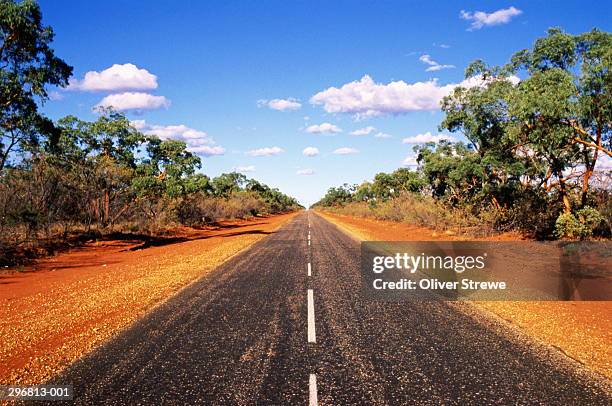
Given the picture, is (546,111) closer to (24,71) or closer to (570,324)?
(570,324)

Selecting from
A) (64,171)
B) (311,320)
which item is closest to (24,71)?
(64,171)

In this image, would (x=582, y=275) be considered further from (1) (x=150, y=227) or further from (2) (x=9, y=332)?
(1) (x=150, y=227)

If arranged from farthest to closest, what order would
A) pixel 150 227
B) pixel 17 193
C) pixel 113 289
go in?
1. pixel 150 227
2. pixel 17 193
3. pixel 113 289

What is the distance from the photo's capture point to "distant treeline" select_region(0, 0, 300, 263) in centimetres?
1395

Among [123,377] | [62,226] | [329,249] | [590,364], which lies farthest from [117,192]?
[590,364]

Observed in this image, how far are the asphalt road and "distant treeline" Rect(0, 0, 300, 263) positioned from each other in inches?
478

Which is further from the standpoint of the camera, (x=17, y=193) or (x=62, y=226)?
(x=62, y=226)

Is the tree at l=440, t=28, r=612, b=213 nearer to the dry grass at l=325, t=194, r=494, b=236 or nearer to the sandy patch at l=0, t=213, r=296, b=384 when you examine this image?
the dry grass at l=325, t=194, r=494, b=236

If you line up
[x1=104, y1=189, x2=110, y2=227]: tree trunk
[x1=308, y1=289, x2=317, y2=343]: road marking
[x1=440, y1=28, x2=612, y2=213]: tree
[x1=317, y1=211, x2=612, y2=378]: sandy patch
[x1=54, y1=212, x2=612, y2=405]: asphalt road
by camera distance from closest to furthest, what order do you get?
1. [x1=54, y1=212, x2=612, y2=405]: asphalt road
2. [x1=317, y1=211, x2=612, y2=378]: sandy patch
3. [x1=308, y1=289, x2=317, y2=343]: road marking
4. [x1=440, y1=28, x2=612, y2=213]: tree
5. [x1=104, y1=189, x2=110, y2=227]: tree trunk

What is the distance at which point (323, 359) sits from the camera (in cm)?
506

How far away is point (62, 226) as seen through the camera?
21.6m

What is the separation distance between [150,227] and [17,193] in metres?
10.4

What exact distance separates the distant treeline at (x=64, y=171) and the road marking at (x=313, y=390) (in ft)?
48.9

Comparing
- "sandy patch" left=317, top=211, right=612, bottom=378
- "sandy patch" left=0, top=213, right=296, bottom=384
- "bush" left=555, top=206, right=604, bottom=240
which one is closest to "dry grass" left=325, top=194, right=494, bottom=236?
"bush" left=555, top=206, right=604, bottom=240
